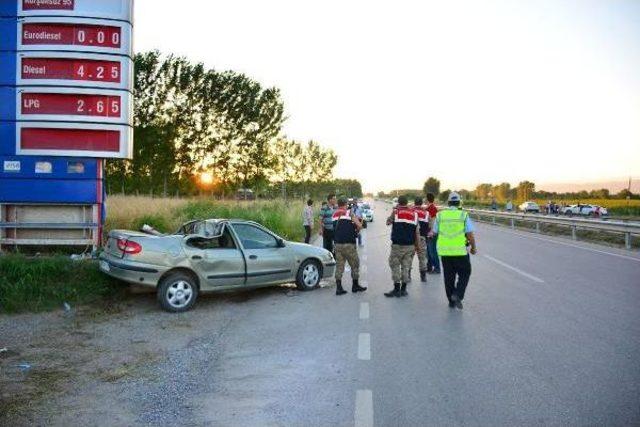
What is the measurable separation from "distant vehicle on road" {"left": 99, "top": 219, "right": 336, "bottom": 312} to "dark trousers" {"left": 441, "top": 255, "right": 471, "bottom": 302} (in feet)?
9.27

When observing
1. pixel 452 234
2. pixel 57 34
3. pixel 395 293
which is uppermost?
pixel 57 34

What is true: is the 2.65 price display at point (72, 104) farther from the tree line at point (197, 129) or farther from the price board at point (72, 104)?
the tree line at point (197, 129)

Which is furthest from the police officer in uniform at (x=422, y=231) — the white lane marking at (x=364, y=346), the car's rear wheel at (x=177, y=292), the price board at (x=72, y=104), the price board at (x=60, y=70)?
the price board at (x=60, y=70)

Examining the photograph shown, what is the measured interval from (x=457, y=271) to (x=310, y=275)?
301 cm

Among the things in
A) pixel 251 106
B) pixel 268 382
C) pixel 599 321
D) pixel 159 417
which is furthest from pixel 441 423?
pixel 251 106

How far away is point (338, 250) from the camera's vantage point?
9.98 meters

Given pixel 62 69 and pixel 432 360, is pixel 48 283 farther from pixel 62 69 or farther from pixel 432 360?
pixel 432 360

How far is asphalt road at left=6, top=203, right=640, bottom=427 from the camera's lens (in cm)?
421

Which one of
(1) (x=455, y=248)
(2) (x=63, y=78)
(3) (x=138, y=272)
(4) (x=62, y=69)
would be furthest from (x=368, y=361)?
(4) (x=62, y=69)

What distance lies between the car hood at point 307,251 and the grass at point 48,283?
Answer: 10.3ft

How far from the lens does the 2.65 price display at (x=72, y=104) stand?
1027 cm

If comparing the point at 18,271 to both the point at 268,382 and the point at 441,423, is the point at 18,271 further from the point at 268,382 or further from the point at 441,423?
the point at 441,423

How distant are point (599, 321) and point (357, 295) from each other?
13.1 ft

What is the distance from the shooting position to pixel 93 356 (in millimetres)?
5887
